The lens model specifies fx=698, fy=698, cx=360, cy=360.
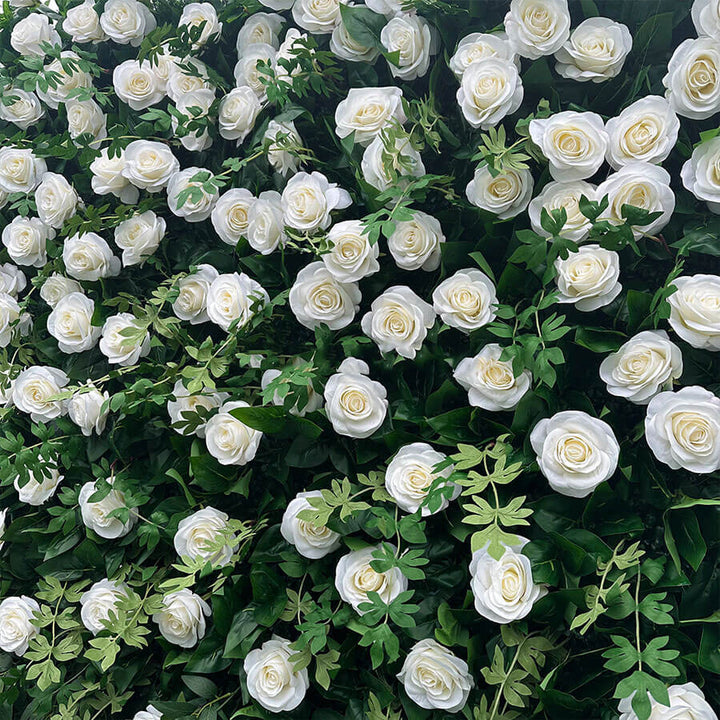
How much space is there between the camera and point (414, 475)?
0.88m

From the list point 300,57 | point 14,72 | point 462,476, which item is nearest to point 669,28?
point 300,57

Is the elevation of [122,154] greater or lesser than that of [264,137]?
lesser

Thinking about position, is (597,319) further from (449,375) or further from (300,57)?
(300,57)

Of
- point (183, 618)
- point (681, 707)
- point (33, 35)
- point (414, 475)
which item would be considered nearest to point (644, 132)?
point (414, 475)

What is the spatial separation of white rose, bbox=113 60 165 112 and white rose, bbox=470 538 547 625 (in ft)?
3.06

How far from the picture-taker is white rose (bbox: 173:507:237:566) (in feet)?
3.23

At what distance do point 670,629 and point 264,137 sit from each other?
34.2 inches

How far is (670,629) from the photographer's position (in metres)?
0.82

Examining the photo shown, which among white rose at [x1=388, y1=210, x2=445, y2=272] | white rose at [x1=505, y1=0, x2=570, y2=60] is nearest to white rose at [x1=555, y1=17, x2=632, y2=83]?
white rose at [x1=505, y1=0, x2=570, y2=60]

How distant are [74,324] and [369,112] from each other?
0.62 m

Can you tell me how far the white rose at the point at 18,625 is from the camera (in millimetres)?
1168

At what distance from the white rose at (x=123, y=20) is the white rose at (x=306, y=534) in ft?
2.87

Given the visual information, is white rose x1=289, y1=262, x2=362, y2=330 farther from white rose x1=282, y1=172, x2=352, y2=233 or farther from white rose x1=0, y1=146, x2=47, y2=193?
white rose x1=0, y1=146, x2=47, y2=193

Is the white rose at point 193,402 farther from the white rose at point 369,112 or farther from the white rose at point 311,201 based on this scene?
the white rose at point 369,112
